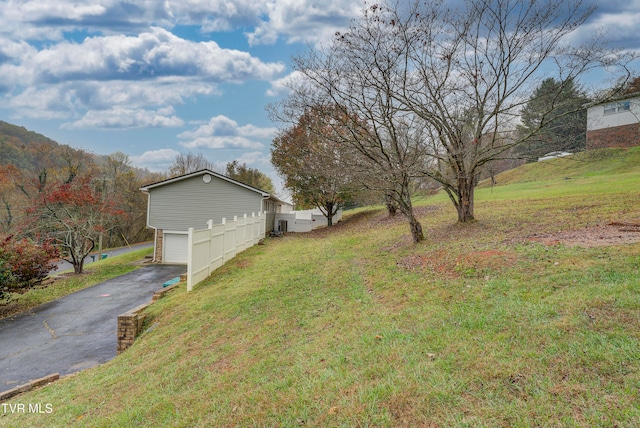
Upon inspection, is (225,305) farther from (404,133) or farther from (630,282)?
(404,133)

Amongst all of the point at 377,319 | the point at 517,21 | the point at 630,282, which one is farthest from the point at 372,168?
the point at 630,282

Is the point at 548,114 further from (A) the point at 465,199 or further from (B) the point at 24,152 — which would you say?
(B) the point at 24,152

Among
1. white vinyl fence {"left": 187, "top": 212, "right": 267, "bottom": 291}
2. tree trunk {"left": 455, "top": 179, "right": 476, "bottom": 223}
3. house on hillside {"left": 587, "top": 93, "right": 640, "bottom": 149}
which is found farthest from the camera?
house on hillside {"left": 587, "top": 93, "right": 640, "bottom": 149}

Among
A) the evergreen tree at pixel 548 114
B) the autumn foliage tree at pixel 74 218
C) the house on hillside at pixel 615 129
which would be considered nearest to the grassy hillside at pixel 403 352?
the evergreen tree at pixel 548 114

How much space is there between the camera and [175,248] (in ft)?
69.3

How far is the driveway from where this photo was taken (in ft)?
21.9

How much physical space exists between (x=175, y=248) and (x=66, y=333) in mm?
12770

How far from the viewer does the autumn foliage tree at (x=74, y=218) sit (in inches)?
728

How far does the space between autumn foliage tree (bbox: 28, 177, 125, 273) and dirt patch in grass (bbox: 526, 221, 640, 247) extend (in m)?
20.1

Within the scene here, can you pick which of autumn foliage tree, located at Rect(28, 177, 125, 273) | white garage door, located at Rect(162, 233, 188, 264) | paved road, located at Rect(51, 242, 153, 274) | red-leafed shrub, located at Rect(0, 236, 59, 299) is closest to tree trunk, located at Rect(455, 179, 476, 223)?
red-leafed shrub, located at Rect(0, 236, 59, 299)

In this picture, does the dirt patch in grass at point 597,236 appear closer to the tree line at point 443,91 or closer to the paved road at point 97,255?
the tree line at point 443,91

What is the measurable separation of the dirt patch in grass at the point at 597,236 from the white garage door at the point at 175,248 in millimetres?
18125

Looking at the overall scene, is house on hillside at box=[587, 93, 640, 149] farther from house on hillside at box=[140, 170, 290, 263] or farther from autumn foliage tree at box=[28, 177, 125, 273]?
autumn foliage tree at box=[28, 177, 125, 273]

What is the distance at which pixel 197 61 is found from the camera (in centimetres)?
1555
